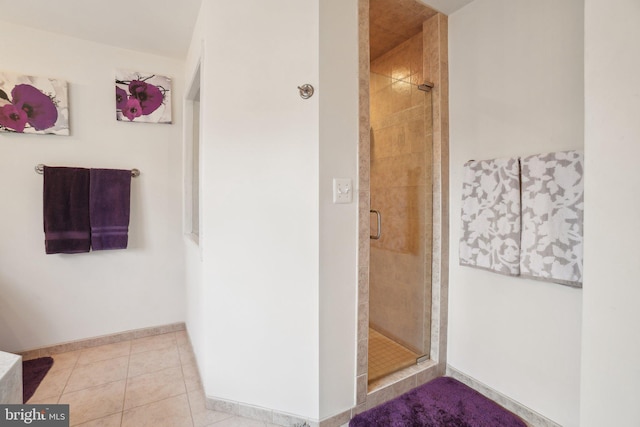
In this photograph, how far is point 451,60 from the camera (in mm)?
1892

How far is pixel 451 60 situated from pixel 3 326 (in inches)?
146

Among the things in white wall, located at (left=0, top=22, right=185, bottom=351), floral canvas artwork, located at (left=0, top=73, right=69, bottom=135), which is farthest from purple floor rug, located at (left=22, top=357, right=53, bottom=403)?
floral canvas artwork, located at (left=0, top=73, right=69, bottom=135)

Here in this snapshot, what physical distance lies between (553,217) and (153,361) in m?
2.72

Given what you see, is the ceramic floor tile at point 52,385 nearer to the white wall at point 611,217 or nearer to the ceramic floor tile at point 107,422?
the ceramic floor tile at point 107,422

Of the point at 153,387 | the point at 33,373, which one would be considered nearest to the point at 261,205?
the point at 153,387

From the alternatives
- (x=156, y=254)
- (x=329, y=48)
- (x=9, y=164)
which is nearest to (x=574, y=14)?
(x=329, y=48)

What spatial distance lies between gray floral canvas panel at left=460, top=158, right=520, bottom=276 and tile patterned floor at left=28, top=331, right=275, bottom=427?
60.2 inches

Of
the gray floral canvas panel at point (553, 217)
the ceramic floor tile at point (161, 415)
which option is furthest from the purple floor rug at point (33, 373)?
the gray floral canvas panel at point (553, 217)

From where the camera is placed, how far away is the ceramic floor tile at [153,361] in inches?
78.4

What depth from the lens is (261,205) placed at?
4.80 feet

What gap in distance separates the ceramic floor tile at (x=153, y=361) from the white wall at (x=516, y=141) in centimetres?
202

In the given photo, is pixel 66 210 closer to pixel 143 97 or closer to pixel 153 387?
pixel 143 97

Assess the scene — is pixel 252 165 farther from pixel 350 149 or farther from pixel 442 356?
pixel 442 356

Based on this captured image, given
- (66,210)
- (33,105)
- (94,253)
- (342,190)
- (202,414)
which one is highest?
(33,105)
